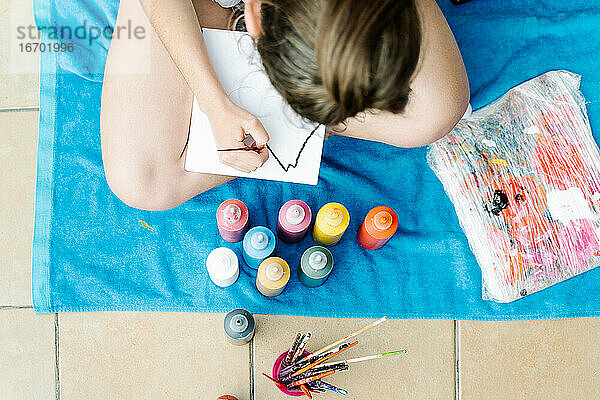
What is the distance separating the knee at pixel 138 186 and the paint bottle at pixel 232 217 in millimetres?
112

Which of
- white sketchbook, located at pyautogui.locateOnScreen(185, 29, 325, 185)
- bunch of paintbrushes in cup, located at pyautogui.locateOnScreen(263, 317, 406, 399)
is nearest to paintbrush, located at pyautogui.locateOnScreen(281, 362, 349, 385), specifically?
bunch of paintbrushes in cup, located at pyautogui.locateOnScreen(263, 317, 406, 399)

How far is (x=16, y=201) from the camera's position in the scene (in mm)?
1079

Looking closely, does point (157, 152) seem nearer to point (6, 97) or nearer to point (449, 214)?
point (6, 97)

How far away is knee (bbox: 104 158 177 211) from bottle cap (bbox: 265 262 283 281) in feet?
0.78

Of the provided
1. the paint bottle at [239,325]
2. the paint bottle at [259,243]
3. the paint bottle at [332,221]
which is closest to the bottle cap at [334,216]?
the paint bottle at [332,221]

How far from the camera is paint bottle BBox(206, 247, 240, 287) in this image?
92cm

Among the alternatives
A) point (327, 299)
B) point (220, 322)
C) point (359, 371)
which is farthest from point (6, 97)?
point (359, 371)

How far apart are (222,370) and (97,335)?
266 mm

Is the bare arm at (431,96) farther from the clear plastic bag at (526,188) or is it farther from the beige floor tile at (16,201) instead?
the beige floor tile at (16,201)

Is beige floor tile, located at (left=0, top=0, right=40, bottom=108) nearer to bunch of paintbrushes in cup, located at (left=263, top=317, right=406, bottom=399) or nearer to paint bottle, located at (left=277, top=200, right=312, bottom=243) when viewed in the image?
paint bottle, located at (left=277, top=200, right=312, bottom=243)

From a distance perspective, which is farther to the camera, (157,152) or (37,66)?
(37,66)

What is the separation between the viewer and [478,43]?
1098 millimetres

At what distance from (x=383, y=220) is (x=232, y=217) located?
27 centimetres

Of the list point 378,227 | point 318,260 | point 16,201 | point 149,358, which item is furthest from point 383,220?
point 16,201
